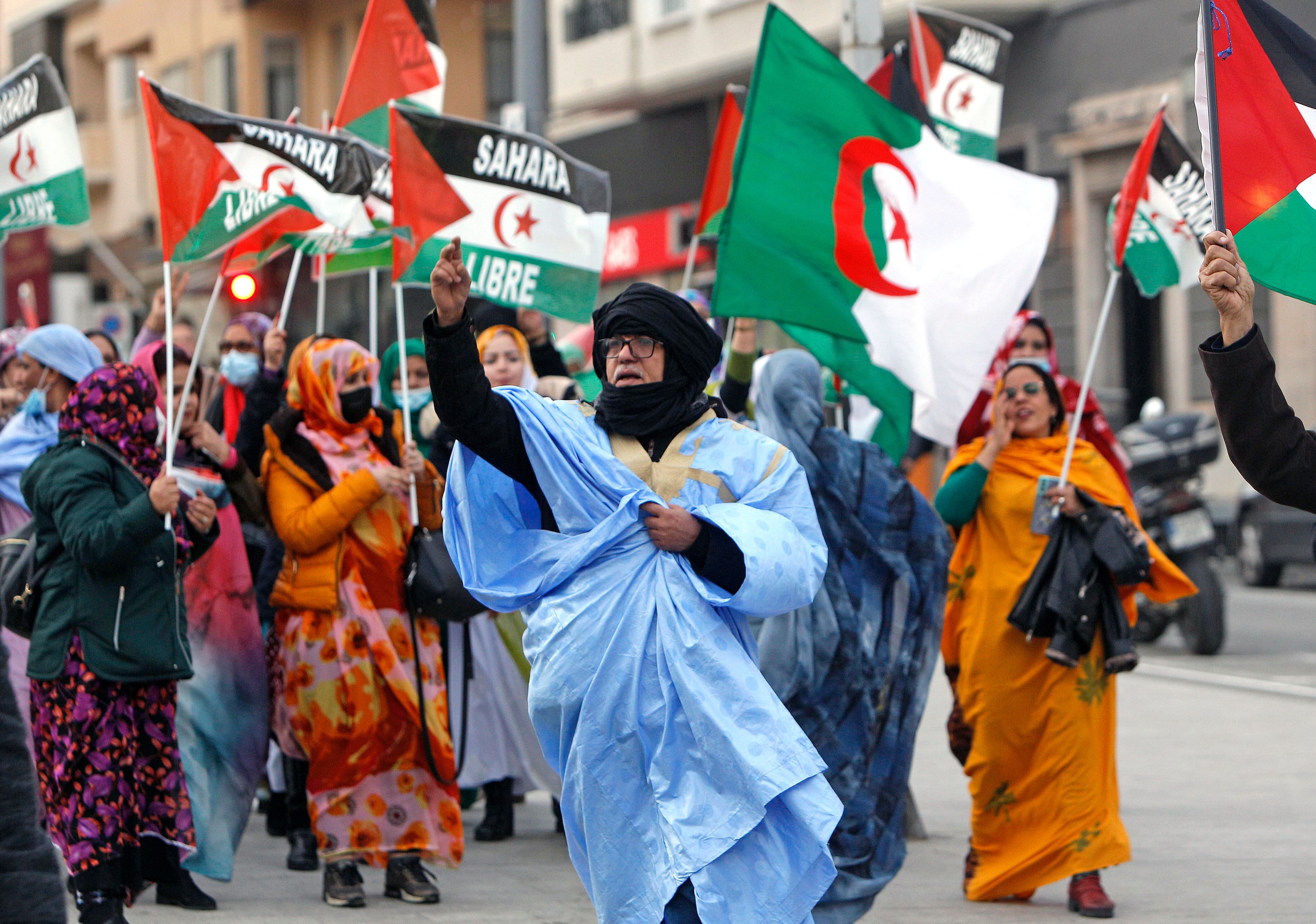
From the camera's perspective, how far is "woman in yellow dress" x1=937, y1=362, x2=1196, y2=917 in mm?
6316

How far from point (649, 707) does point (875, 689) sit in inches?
87.6

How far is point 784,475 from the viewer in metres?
4.43

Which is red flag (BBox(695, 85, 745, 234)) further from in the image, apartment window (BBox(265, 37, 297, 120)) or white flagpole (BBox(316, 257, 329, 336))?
apartment window (BBox(265, 37, 297, 120))

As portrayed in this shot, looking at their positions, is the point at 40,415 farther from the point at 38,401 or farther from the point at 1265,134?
the point at 1265,134

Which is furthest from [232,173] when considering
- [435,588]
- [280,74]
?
[280,74]

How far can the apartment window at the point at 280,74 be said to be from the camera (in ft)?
117

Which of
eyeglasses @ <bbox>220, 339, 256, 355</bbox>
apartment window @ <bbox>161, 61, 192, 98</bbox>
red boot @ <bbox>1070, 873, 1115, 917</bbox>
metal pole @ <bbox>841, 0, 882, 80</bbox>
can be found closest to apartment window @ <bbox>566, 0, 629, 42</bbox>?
apartment window @ <bbox>161, 61, 192, 98</bbox>

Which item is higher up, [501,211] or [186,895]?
[501,211]

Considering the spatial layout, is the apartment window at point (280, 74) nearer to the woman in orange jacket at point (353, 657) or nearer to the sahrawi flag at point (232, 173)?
the sahrawi flag at point (232, 173)

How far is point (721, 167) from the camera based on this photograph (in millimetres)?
9188

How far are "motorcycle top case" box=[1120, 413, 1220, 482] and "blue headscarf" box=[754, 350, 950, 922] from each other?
686 centimetres

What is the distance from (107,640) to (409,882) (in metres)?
1.35

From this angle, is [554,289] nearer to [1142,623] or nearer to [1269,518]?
[1142,623]

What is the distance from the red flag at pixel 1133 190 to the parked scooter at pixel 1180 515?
468cm
